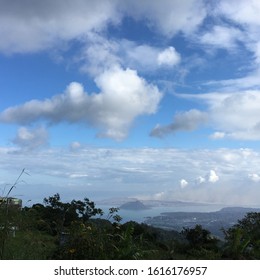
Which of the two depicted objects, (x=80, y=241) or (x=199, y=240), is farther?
(x=199, y=240)

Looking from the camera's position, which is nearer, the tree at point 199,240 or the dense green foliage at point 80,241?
the dense green foliage at point 80,241

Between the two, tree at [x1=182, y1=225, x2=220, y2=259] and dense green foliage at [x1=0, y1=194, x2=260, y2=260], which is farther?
tree at [x1=182, y1=225, x2=220, y2=259]

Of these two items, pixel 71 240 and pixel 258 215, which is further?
pixel 258 215

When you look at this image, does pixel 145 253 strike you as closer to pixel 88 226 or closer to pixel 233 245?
pixel 88 226

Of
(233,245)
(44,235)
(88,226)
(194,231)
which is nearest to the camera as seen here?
(44,235)
